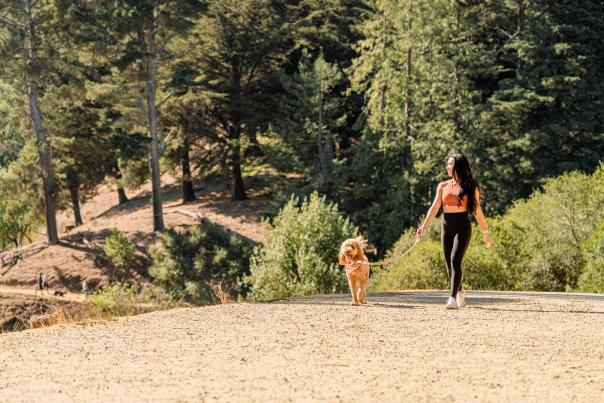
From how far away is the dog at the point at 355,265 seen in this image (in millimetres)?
12250

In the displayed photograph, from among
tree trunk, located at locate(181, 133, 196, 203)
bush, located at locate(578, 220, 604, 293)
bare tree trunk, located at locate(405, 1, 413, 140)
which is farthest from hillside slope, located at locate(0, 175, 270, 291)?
bush, located at locate(578, 220, 604, 293)

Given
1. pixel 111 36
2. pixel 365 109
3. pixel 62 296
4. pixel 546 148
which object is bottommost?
pixel 62 296

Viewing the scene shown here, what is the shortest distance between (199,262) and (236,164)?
13.9 metres

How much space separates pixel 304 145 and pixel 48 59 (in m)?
14.6

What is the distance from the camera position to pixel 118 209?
50.7 metres

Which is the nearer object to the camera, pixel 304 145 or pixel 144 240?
pixel 144 240

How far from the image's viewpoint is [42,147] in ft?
125

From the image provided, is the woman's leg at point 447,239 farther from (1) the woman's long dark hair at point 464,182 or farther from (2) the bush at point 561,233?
(2) the bush at point 561,233

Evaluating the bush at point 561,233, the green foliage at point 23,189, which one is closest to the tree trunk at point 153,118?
the green foliage at point 23,189

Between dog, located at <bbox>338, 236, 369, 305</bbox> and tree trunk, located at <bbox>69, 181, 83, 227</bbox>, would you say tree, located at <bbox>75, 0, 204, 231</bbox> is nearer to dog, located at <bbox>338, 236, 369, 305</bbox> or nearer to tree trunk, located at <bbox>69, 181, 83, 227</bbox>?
tree trunk, located at <bbox>69, 181, 83, 227</bbox>

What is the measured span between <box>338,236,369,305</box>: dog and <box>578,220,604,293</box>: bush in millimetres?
11577

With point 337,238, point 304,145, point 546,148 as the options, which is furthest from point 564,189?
point 304,145

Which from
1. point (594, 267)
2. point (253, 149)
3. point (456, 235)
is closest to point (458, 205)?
point (456, 235)

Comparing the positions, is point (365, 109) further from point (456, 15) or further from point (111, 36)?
point (111, 36)
